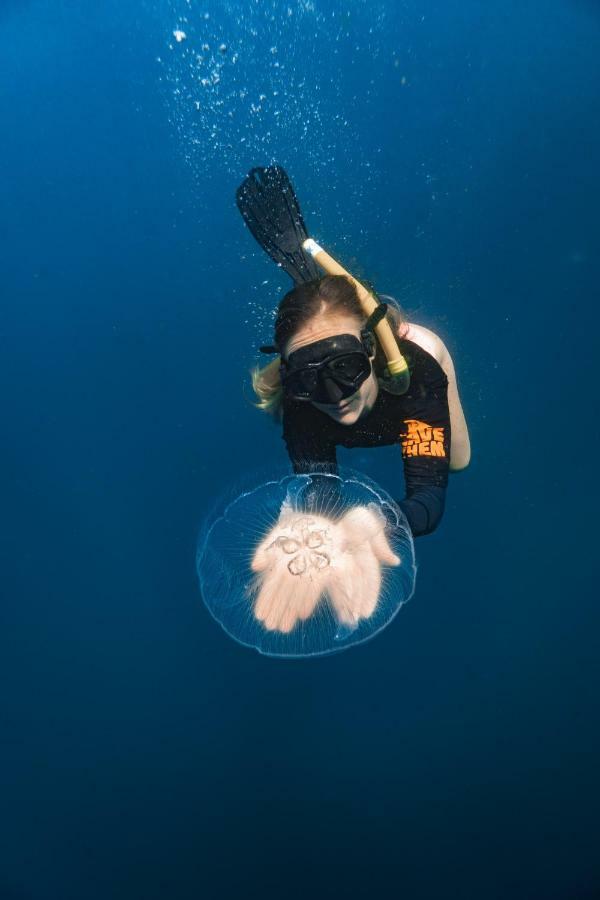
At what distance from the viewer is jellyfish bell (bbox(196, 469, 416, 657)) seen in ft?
10.0

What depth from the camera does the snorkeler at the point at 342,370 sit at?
10.4 ft

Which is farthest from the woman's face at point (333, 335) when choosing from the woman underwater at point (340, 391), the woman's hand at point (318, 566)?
the woman's hand at point (318, 566)

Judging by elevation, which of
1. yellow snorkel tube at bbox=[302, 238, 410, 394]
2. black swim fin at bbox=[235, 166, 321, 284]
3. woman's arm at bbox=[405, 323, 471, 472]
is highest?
black swim fin at bbox=[235, 166, 321, 284]

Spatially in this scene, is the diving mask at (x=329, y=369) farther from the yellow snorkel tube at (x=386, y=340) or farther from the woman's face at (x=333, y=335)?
the yellow snorkel tube at (x=386, y=340)

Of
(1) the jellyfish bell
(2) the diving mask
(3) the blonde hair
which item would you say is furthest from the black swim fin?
(1) the jellyfish bell

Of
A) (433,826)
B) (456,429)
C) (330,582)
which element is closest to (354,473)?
(330,582)

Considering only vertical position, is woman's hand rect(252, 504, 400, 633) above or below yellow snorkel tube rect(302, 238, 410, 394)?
below

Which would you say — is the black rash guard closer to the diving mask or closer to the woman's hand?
the diving mask

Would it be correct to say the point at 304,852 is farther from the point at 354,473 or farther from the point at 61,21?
the point at 61,21

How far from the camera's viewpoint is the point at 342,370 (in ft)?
10.2

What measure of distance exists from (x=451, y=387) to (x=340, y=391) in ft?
5.02

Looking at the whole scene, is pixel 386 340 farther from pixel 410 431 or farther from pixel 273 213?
pixel 273 213

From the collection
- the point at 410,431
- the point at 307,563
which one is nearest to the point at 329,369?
the point at 410,431

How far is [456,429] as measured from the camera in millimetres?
4793
